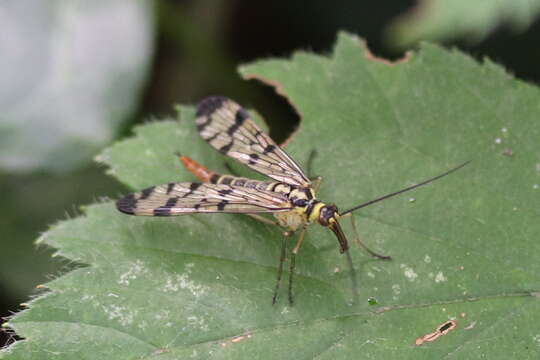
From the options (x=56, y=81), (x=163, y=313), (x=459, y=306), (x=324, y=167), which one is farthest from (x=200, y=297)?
(x=56, y=81)

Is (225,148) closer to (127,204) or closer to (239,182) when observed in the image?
(239,182)

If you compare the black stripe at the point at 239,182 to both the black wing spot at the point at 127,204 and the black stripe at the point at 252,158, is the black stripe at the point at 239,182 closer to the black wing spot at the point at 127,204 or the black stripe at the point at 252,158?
the black stripe at the point at 252,158

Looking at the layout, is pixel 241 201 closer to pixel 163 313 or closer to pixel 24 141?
pixel 163 313

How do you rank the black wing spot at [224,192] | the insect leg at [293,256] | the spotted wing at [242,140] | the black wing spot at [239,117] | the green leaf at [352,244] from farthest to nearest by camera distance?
the black wing spot at [239,117]
the spotted wing at [242,140]
the black wing spot at [224,192]
the insect leg at [293,256]
the green leaf at [352,244]

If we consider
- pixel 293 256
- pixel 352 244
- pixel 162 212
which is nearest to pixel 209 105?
pixel 162 212

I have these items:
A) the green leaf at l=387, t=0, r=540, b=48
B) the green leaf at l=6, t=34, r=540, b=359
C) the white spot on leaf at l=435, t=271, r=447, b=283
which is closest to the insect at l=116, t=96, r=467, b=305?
the green leaf at l=6, t=34, r=540, b=359

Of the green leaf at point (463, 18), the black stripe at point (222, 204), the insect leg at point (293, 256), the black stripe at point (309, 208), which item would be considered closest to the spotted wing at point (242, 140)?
the black stripe at point (309, 208)

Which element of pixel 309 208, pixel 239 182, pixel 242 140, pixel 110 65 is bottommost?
pixel 309 208
